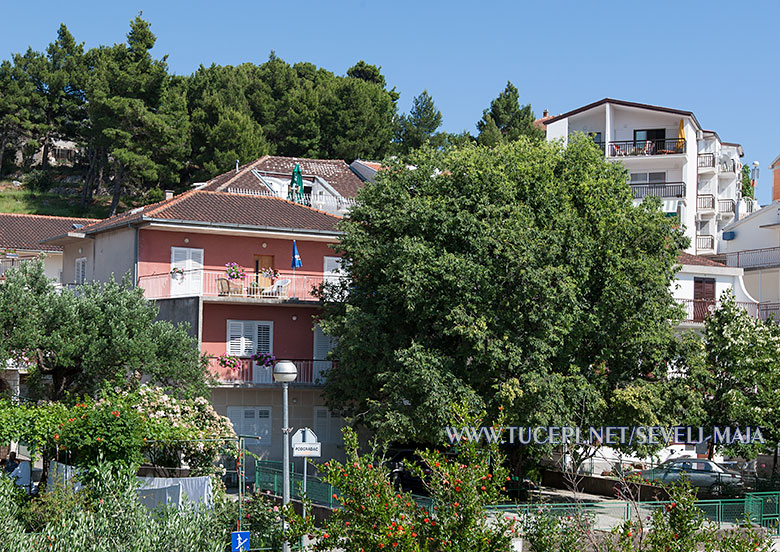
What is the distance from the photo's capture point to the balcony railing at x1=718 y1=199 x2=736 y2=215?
199 feet

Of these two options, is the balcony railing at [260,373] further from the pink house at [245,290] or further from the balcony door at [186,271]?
the balcony door at [186,271]

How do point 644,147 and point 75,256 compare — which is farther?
point 644,147

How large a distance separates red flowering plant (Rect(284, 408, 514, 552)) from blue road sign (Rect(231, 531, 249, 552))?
3.08 meters

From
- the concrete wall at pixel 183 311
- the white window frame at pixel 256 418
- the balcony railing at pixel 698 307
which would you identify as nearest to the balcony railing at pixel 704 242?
the balcony railing at pixel 698 307

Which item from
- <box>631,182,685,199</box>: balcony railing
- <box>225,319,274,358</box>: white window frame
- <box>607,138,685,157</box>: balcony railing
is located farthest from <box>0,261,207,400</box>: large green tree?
<box>631,182,685,199</box>: balcony railing

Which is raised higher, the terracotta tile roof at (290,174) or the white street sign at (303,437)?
the terracotta tile roof at (290,174)

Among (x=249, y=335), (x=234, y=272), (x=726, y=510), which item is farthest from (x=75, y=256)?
(x=726, y=510)

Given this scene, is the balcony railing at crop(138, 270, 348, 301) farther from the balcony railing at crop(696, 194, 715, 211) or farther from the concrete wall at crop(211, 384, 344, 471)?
the balcony railing at crop(696, 194, 715, 211)

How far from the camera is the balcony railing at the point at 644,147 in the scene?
55562 millimetres

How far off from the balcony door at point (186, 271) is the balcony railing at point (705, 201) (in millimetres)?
32928

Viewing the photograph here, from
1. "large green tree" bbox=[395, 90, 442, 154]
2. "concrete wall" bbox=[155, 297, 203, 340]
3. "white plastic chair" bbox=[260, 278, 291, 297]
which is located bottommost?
"concrete wall" bbox=[155, 297, 203, 340]

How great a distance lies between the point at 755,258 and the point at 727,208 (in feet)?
40.1

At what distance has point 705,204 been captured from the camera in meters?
58.4

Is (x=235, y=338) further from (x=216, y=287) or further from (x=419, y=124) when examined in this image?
(x=419, y=124)
